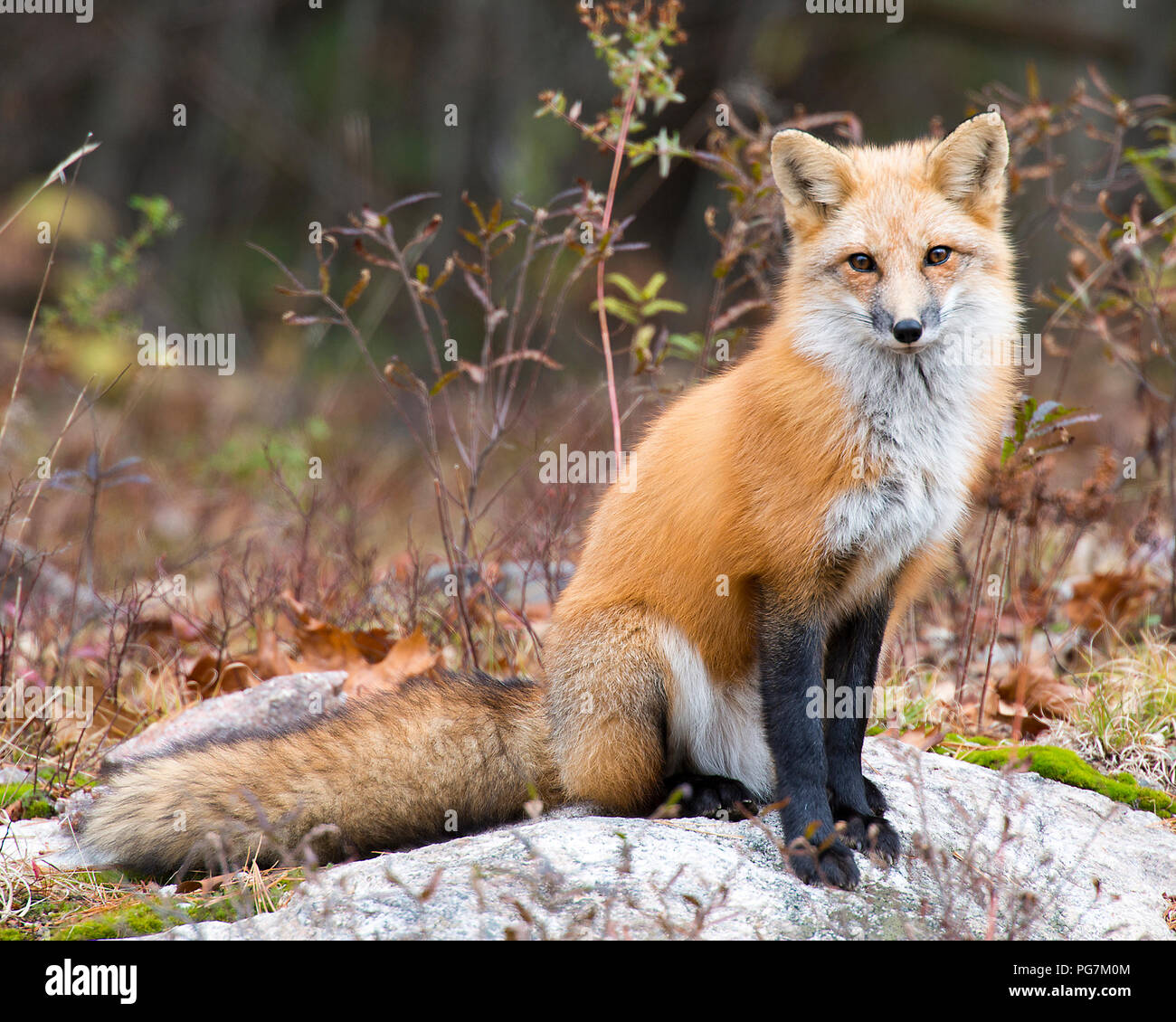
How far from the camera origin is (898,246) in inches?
147

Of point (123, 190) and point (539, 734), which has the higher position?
point (123, 190)

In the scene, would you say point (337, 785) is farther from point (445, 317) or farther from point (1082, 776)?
point (445, 317)

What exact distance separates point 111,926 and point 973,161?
13.2 feet

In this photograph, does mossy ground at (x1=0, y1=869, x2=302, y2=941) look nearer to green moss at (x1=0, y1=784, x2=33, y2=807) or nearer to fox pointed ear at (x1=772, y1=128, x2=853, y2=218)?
green moss at (x1=0, y1=784, x2=33, y2=807)

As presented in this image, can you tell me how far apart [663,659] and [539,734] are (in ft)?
2.16

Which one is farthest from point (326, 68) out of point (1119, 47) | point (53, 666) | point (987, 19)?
point (53, 666)

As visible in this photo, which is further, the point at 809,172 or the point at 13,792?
the point at 13,792

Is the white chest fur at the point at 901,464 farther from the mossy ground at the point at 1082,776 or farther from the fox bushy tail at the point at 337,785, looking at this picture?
the fox bushy tail at the point at 337,785

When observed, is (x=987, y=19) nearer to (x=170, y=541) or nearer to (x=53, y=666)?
(x=170, y=541)

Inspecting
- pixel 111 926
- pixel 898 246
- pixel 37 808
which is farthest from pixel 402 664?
pixel 898 246

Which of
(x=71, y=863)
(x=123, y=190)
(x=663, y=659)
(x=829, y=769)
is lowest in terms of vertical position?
(x=71, y=863)

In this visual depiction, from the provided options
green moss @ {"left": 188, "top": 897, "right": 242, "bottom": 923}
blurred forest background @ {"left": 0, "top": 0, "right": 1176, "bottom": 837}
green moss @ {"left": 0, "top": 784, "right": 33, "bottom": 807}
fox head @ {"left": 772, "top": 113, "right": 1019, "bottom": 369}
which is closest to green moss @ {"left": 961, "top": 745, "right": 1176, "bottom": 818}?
blurred forest background @ {"left": 0, "top": 0, "right": 1176, "bottom": 837}

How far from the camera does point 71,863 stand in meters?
3.97

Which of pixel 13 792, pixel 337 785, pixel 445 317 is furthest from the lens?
pixel 445 317
